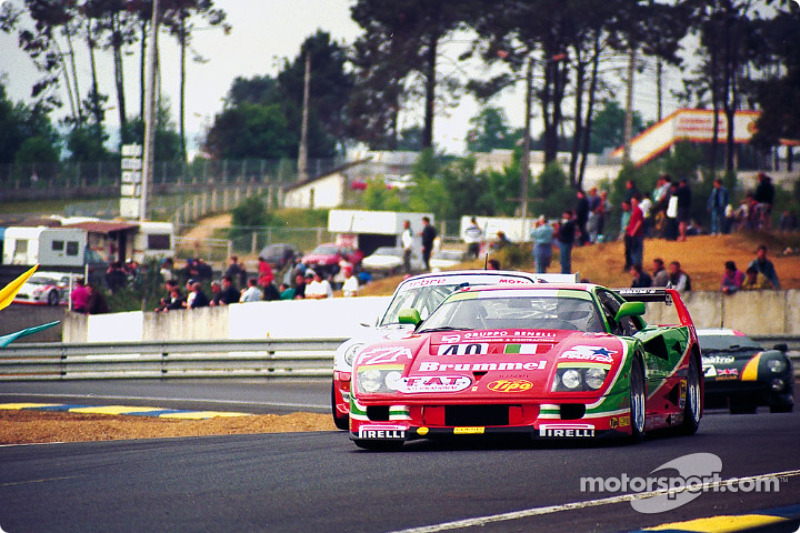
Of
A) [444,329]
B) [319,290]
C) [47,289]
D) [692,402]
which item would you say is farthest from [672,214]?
[444,329]

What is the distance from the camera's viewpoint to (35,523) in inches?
242

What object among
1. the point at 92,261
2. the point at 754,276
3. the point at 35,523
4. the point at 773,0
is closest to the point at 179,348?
the point at 754,276

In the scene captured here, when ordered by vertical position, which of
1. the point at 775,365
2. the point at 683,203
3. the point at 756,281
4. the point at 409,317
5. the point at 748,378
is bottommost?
the point at 748,378

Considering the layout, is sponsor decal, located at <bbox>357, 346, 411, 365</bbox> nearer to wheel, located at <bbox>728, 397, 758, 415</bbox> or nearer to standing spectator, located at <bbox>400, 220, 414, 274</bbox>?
wheel, located at <bbox>728, 397, 758, 415</bbox>

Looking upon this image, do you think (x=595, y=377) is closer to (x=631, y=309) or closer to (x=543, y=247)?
(x=631, y=309)

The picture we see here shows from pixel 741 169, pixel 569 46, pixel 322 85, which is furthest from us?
pixel 322 85

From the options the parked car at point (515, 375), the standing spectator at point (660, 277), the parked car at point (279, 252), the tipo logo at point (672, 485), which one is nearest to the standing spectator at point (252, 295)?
the standing spectator at point (660, 277)

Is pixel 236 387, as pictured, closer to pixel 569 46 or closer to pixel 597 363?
pixel 597 363

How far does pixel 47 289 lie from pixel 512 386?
106ft

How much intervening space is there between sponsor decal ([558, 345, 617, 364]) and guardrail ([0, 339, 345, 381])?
11.7 m

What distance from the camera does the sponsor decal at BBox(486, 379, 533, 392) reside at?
829 centimetres

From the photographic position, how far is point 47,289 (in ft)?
Result: 126

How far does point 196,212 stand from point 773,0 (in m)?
31.3

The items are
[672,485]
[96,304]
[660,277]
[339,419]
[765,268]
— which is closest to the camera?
[672,485]
